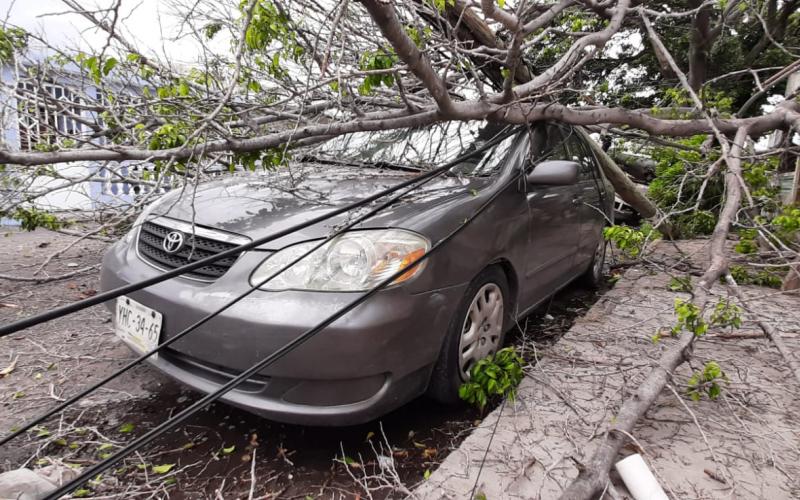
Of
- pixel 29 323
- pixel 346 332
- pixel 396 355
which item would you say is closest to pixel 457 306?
pixel 396 355

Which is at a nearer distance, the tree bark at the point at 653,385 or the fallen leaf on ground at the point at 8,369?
the tree bark at the point at 653,385

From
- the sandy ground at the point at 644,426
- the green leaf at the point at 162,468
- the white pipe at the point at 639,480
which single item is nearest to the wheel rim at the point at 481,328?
the sandy ground at the point at 644,426

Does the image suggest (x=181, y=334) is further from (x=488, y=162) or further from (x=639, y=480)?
(x=488, y=162)

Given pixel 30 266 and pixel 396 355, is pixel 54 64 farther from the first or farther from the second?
pixel 396 355

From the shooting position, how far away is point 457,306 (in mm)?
Result: 2041

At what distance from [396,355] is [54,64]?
10.8 feet

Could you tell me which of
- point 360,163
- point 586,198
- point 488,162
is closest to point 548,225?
point 488,162

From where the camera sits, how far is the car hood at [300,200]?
6.56ft

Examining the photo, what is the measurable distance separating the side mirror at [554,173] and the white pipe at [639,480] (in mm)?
1414

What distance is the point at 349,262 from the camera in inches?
72.4

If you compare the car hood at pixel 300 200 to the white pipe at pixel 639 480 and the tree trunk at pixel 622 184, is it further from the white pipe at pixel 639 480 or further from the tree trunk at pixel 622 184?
the tree trunk at pixel 622 184

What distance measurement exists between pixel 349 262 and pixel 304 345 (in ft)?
1.23

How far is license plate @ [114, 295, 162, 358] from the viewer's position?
191 centimetres

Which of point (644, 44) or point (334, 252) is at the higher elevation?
point (644, 44)
